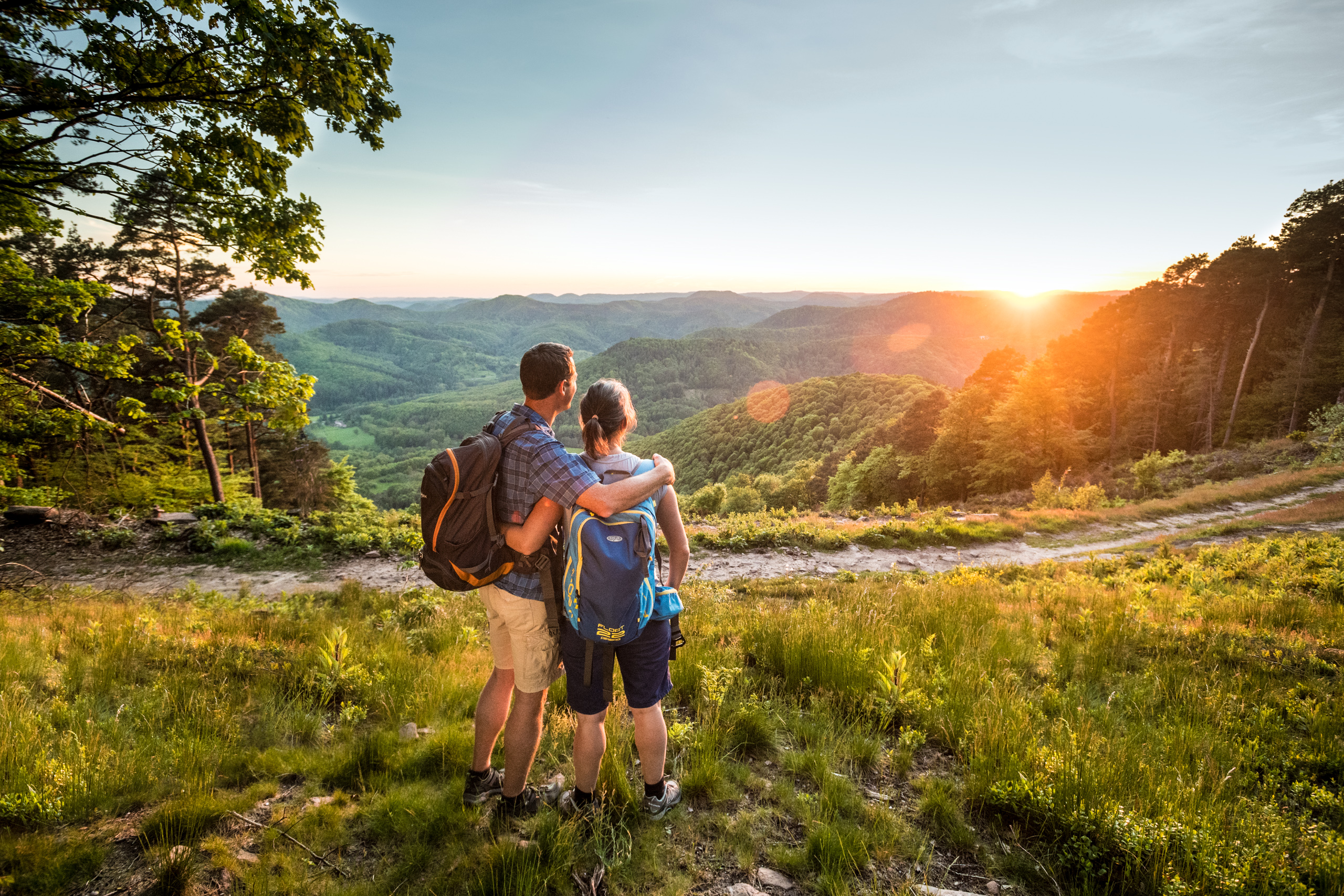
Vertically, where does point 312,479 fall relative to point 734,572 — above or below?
below

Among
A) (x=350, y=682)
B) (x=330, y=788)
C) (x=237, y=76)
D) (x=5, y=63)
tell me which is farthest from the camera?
(x=237, y=76)

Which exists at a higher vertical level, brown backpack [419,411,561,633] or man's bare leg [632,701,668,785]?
brown backpack [419,411,561,633]

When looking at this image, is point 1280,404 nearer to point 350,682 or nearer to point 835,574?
point 835,574

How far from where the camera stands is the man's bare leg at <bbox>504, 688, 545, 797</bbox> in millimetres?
2668

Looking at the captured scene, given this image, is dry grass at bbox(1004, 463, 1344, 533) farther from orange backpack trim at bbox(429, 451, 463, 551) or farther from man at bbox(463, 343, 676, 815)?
orange backpack trim at bbox(429, 451, 463, 551)

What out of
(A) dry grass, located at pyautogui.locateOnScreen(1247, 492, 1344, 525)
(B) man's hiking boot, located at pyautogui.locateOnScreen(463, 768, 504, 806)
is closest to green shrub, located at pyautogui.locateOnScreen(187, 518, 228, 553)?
(B) man's hiking boot, located at pyautogui.locateOnScreen(463, 768, 504, 806)

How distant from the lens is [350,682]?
402cm

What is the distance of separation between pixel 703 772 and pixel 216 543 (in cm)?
1124

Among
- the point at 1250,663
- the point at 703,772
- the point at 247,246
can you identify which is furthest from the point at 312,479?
the point at 1250,663

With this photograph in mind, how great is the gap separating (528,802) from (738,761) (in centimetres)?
134

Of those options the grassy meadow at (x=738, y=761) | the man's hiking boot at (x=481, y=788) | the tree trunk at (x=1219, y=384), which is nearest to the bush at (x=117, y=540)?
the grassy meadow at (x=738, y=761)

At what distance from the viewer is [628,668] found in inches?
102

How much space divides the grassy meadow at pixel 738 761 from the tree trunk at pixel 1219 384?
1683 inches

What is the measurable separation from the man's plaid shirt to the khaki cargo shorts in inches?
2.8
